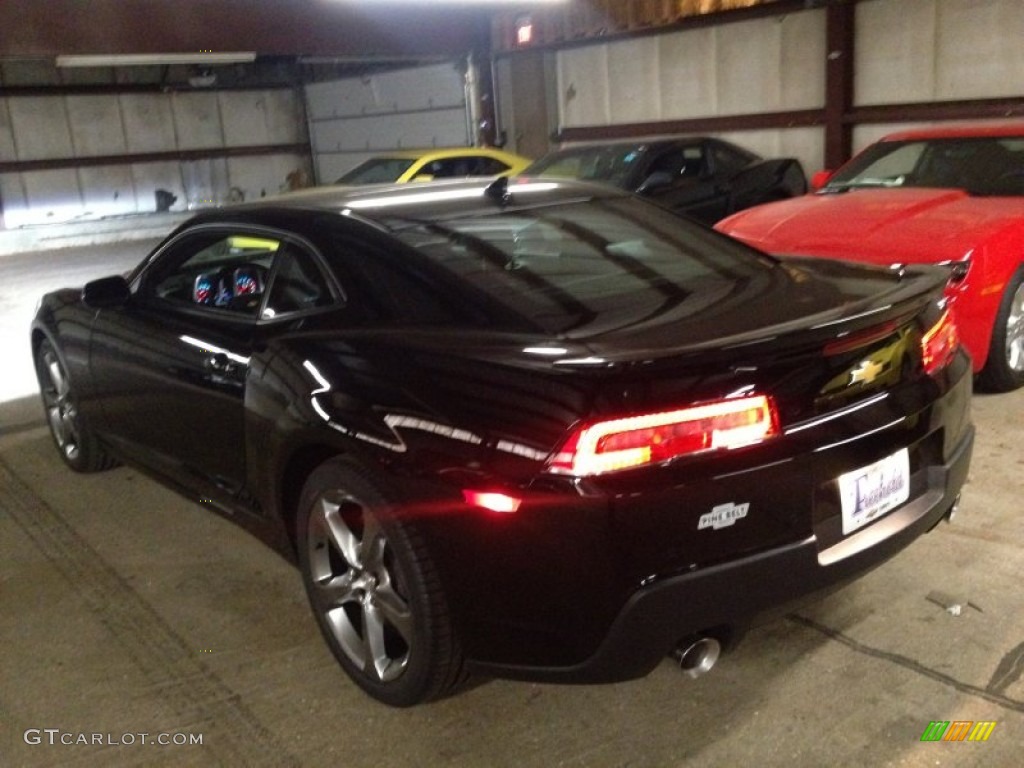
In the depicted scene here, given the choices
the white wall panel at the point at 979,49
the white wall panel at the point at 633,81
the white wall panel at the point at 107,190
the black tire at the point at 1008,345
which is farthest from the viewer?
the white wall panel at the point at 107,190

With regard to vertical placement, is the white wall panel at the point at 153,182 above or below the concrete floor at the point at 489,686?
above

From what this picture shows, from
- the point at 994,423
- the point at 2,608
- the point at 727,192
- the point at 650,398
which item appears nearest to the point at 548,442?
the point at 650,398

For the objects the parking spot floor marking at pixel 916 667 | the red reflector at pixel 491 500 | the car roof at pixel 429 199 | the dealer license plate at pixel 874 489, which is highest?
the car roof at pixel 429 199

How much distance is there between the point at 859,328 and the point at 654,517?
756mm

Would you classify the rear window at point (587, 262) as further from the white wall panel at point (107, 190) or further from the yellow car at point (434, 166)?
the white wall panel at point (107, 190)

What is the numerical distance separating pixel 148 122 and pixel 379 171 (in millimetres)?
9441

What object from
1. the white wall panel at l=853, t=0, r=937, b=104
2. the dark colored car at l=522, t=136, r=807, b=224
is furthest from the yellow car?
the white wall panel at l=853, t=0, r=937, b=104

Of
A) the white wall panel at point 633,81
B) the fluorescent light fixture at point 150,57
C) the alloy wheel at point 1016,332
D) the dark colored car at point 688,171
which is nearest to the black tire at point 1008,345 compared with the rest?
the alloy wheel at point 1016,332

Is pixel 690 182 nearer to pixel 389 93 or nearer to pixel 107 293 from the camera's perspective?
pixel 107 293

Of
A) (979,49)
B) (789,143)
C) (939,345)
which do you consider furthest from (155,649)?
(789,143)

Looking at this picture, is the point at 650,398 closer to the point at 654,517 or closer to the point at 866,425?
the point at 654,517

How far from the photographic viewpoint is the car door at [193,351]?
3.16 metres

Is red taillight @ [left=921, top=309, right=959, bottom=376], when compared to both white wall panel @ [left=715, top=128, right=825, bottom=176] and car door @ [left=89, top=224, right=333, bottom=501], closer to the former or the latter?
car door @ [left=89, top=224, right=333, bottom=501]

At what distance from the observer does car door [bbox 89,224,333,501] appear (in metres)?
3.16
